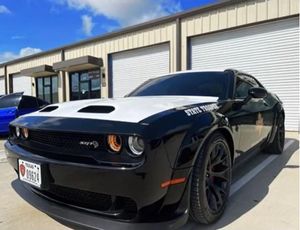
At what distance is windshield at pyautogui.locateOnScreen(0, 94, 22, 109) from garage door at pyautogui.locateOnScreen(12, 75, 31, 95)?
14.9 metres

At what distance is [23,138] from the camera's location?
114 inches

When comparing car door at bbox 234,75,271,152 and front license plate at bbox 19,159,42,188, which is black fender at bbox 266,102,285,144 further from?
front license plate at bbox 19,159,42,188

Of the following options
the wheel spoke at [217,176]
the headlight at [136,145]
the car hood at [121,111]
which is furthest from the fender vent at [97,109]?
the wheel spoke at [217,176]

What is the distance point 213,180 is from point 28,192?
161 cm

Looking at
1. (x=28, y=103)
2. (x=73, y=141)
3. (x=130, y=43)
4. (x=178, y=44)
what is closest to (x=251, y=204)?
(x=73, y=141)

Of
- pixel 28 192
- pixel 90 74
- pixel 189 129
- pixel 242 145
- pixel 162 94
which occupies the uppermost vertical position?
pixel 90 74

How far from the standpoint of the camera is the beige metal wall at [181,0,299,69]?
9578mm

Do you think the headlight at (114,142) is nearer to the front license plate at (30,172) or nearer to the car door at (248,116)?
→ the front license plate at (30,172)

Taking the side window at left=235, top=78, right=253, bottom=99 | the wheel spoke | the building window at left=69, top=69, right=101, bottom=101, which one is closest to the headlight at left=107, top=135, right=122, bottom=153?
the wheel spoke

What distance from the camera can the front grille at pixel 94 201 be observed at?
2.11m

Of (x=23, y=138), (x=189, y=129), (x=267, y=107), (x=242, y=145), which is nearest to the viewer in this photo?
(x=189, y=129)

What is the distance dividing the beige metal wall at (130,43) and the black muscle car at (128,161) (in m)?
10.1

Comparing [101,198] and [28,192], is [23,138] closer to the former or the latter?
[28,192]

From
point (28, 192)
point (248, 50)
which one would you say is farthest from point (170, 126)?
point (248, 50)
